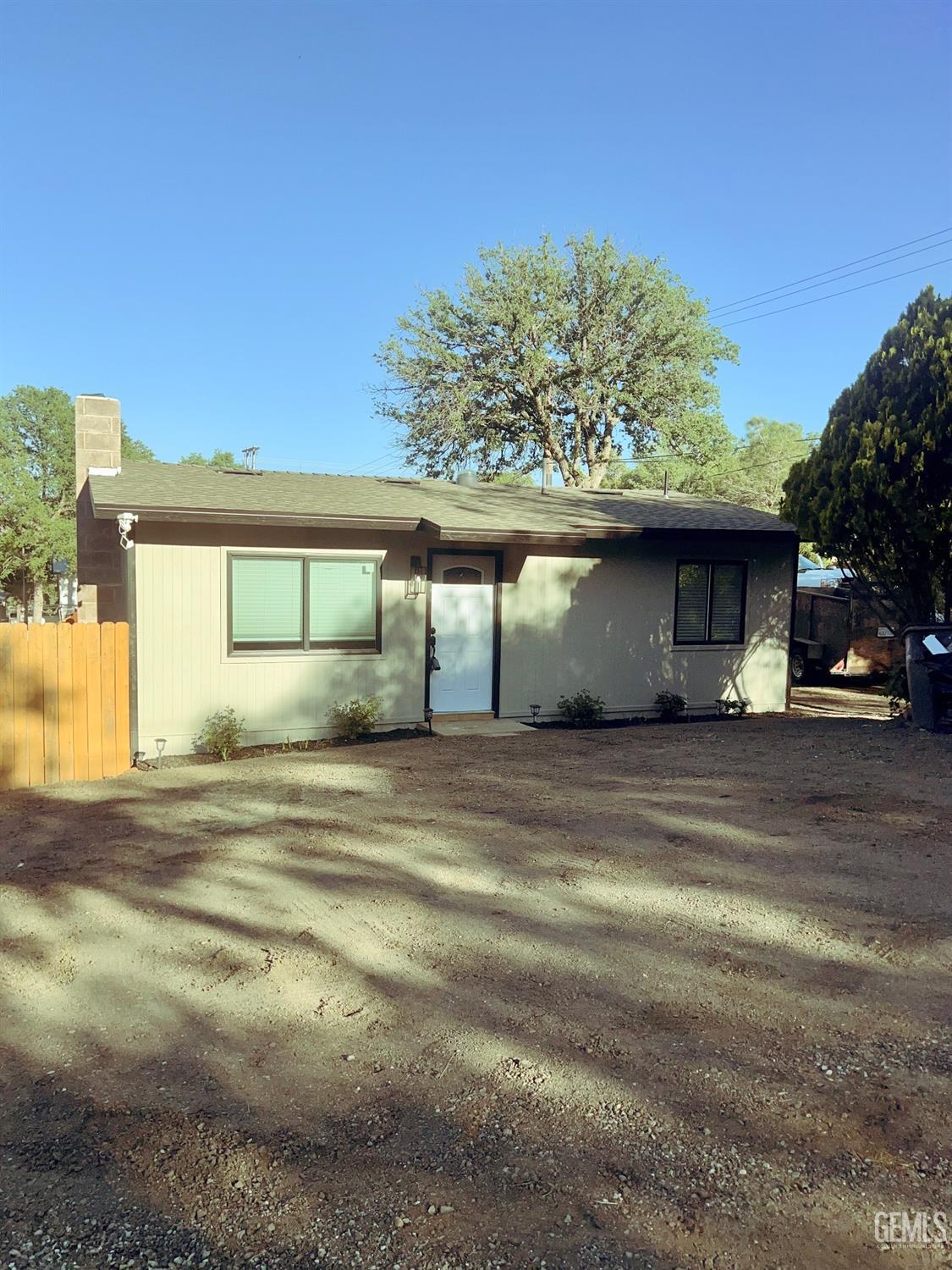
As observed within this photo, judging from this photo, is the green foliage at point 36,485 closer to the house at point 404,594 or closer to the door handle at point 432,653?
the house at point 404,594

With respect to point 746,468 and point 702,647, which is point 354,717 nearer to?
point 702,647

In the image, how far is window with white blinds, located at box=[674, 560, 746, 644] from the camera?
12906mm

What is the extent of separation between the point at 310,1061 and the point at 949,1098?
2.35 meters

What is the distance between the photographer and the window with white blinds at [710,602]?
12906 millimetres

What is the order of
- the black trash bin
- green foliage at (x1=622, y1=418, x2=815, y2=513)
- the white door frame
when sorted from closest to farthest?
1. the black trash bin
2. the white door frame
3. green foliage at (x1=622, y1=418, x2=815, y2=513)

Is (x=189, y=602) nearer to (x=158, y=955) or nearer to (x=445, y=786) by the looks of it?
(x=445, y=786)

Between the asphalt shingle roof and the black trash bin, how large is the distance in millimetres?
3230

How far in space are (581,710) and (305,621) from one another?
3.94 metres

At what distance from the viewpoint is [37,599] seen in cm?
3133

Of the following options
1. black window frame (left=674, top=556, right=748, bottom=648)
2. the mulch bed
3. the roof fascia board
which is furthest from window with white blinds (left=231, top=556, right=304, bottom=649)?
black window frame (left=674, top=556, right=748, bottom=648)

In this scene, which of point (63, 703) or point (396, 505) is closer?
point (63, 703)

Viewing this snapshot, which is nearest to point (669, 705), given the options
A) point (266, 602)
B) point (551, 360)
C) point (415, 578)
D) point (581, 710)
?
point (581, 710)

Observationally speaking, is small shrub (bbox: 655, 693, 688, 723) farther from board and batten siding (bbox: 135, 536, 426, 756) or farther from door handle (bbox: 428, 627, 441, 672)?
board and batten siding (bbox: 135, 536, 426, 756)

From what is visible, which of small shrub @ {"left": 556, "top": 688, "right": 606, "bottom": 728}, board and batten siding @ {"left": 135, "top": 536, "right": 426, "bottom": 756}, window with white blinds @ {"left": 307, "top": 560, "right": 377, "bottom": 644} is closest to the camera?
board and batten siding @ {"left": 135, "top": 536, "right": 426, "bottom": 756}
